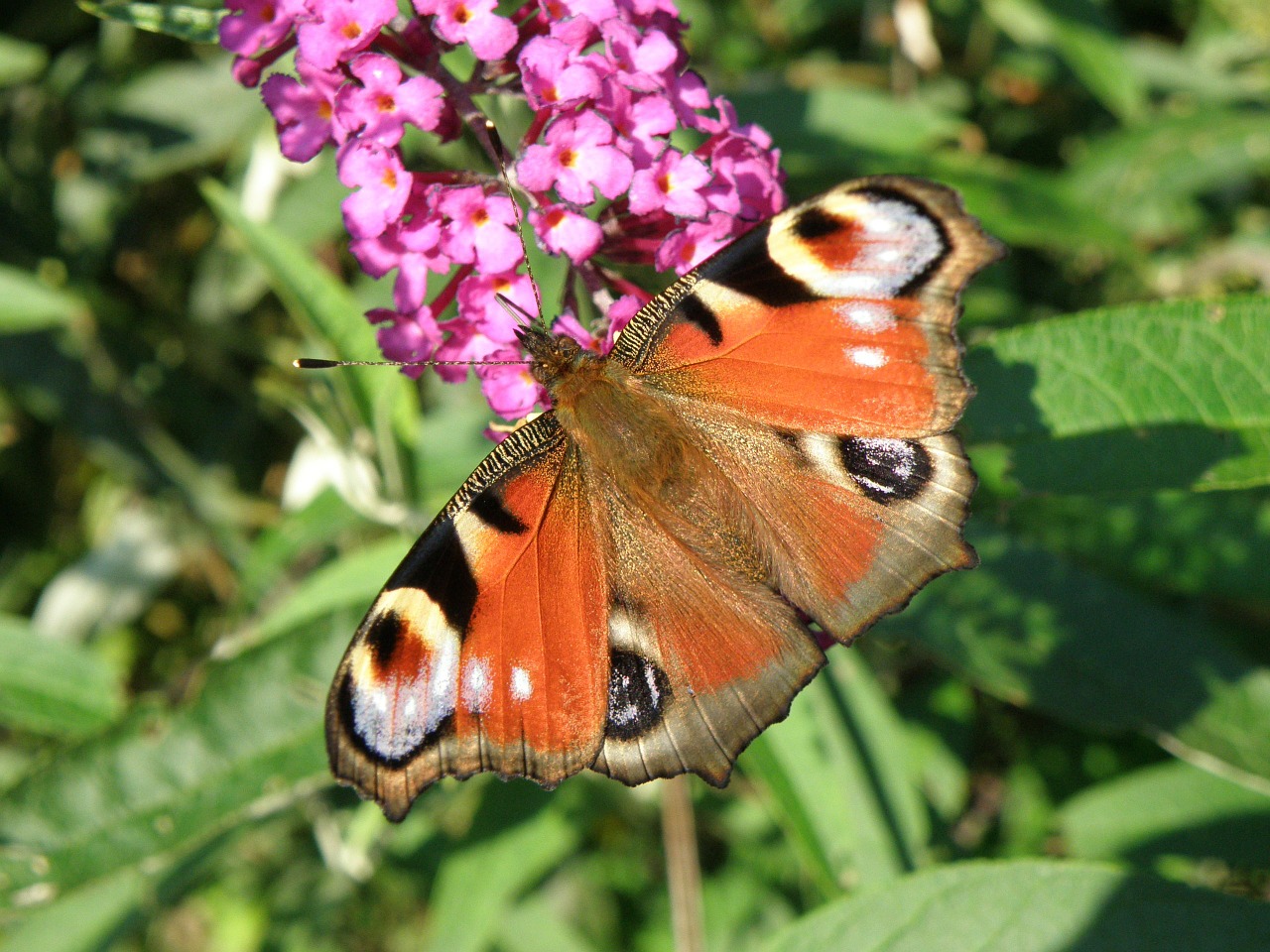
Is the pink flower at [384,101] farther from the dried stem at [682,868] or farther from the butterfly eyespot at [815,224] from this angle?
the dried stem at [682,868]

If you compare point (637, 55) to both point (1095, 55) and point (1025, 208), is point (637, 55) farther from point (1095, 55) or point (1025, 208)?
point (1095, 55)

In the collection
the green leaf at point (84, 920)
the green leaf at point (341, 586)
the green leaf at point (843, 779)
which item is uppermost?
the green leaf at point (341, 586)

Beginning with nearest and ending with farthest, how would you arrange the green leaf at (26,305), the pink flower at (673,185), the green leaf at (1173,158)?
the pink flower at (673,185) < the green leaf at (26,305) < the green leaf at (1173,158)

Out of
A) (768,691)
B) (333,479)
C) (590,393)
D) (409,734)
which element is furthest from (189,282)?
(768,691)

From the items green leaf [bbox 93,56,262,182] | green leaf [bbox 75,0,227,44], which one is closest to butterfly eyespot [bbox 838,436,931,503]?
green leaf [bbox 75,0,227,44]

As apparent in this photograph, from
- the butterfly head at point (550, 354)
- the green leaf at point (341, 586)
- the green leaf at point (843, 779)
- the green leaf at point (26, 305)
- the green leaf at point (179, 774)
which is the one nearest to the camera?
the butterfly head at point (550, 354)

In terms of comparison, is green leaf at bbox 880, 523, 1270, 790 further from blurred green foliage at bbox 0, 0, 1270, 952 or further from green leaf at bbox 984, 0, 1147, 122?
green leaf at bbox 984, 0, 1147, 122

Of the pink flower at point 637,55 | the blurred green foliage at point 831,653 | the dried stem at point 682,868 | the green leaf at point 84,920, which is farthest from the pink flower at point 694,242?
the green leaf at point 84,920
